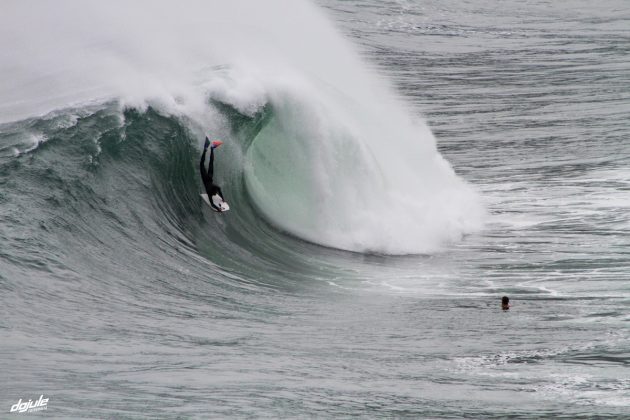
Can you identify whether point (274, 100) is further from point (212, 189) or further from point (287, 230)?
point (212, 189)

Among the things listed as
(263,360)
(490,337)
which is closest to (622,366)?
(490,337)

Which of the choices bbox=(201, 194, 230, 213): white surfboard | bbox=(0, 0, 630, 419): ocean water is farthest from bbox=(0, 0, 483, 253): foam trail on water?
bbox=(201, 194, 230, 213): white surfboard

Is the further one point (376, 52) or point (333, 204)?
point (376, 52)

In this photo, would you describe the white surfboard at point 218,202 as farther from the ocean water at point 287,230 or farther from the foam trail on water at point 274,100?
the foam trail on water at point 274,100

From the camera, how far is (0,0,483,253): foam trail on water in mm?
18234

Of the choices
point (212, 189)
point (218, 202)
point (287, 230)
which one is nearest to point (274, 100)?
point (287, 230)

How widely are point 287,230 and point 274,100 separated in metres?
2.88

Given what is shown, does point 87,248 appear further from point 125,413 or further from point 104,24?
point 104,24

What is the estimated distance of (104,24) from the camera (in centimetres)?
2278

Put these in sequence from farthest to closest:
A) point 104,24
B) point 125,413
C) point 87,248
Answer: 1. point 104,24
2. point 87,248
3. point 125,413

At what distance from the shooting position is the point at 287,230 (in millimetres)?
17703

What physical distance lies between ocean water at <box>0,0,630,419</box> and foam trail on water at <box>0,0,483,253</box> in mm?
66

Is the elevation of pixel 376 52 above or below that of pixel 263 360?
above

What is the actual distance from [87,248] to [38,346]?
3.44m
